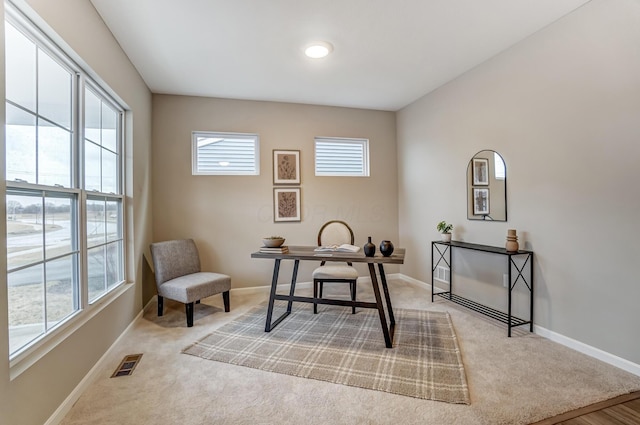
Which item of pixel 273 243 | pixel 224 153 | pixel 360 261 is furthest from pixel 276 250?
pixel 224 153

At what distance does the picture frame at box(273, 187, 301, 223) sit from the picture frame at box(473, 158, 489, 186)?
88.2 inches

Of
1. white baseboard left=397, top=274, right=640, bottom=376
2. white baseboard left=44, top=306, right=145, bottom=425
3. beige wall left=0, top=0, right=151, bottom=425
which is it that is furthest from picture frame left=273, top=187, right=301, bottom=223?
white baseboard left=397, top=274, right=640, bottom=376

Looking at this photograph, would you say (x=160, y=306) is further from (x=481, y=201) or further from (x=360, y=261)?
(x=481, y=201)

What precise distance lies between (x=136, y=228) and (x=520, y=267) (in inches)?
150

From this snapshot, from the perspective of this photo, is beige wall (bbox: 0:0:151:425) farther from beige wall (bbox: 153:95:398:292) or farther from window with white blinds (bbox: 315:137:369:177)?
window with white blinds (bbox: 315:137:369:177)

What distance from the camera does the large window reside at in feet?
4.92

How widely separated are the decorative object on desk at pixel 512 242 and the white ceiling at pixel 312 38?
1.73m

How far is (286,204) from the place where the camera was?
14.3 ft

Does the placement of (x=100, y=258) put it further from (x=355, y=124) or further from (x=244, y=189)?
(x=355, y=124)

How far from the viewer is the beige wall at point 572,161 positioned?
213cm

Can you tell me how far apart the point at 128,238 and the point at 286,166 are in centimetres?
212

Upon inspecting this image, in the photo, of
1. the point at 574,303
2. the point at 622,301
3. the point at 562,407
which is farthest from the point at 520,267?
the point at 562,407

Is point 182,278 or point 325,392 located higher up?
point 182,278

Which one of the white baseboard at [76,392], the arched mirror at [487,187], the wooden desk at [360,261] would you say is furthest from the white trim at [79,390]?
the arched mirror at [487,187]
